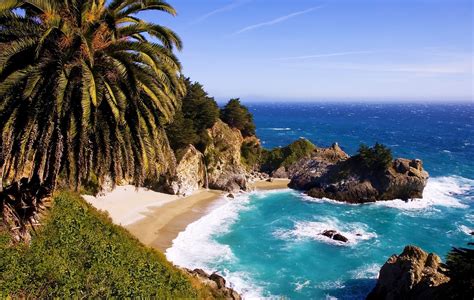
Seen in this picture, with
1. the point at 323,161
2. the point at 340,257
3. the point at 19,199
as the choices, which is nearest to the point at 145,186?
the point at 340,257

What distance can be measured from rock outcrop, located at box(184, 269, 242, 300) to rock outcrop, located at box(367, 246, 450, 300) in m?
10.4

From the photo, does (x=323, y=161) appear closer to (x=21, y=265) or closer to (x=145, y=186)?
(x=145, y=186)

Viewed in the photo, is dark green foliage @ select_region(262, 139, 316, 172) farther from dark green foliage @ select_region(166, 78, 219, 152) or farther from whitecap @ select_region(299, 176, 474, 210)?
dark green foliage @ select_region(166, 78, 219, 152)

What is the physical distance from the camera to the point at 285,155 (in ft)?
245

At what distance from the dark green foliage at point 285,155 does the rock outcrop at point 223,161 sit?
943 centimetres

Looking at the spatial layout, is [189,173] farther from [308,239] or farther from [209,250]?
[308,239]

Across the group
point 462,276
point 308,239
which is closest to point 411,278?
point 462,276

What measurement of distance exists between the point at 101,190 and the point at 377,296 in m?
31.1

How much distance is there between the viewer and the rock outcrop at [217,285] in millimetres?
25531

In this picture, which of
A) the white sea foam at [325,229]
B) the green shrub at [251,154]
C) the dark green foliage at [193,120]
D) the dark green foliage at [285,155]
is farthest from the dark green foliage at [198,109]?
the white sea foam at [325,229]

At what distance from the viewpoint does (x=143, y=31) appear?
14242 millimetres

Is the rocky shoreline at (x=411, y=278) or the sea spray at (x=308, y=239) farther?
the sea spray at (x=308, y=239)

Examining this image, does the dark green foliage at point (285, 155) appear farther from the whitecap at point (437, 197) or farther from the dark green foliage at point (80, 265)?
the dark green foliage at point (80, 265)

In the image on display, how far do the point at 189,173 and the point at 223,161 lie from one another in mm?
9037
